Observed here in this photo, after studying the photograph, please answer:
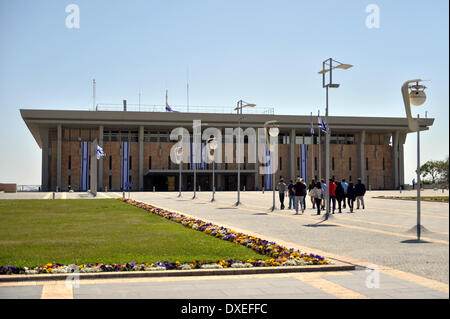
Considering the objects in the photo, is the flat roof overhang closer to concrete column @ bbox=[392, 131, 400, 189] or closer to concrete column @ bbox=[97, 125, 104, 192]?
concrete column @ bbox=[97, 125, 104, 192]

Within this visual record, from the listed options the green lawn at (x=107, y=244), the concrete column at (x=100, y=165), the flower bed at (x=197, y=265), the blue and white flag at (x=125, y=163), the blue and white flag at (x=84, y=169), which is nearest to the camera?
the flower bed at (x=197, y=265)

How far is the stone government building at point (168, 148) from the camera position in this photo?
7288 centimetres

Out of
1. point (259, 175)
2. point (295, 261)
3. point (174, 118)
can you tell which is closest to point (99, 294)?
point (295, 261)

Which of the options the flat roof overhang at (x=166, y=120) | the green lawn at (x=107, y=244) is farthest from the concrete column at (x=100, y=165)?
the green lawn at (x=107, y=244)

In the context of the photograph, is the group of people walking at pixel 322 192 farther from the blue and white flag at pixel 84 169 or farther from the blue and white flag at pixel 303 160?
the blue and white flag at pixel 303 160

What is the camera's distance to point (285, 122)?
77.9 metres

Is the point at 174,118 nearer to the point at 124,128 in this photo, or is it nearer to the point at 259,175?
the point at 124,128

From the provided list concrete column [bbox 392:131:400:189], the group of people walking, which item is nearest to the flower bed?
the group of people walking

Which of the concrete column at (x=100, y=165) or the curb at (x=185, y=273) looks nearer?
the curb at (x=185, y=273)

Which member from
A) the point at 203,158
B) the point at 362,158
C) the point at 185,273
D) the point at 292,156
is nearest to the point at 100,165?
the point at 203,158

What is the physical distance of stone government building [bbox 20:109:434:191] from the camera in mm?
72875

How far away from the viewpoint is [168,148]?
76625 mm

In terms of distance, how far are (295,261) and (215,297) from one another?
3.01 m

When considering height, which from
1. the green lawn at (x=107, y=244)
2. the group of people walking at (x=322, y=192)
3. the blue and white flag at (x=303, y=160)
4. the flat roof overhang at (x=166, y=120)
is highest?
the flat roof overhang at (x=166, y=120)
